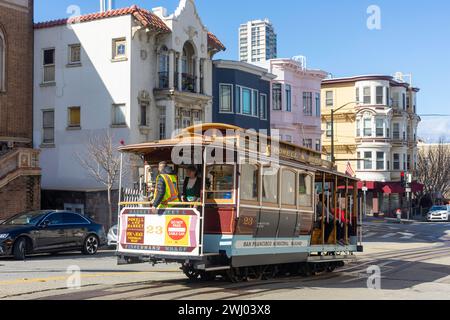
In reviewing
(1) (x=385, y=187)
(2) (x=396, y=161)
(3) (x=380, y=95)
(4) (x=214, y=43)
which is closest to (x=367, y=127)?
(3) (x=380, y=95)

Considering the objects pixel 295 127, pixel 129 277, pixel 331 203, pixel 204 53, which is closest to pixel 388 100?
pixel 295 127

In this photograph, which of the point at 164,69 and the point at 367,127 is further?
the point at 367,127

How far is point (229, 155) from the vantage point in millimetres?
12406

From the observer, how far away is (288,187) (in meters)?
14.2

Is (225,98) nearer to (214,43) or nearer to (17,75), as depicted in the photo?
(214,43)

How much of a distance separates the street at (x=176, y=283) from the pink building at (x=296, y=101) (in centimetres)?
2347

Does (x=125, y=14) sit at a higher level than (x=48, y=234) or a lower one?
higher

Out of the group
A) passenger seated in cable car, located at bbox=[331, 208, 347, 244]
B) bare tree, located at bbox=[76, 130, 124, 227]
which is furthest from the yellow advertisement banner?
bare tree, located at bbox=[76, 130, 124, 227]

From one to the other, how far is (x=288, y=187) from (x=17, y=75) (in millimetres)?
19791

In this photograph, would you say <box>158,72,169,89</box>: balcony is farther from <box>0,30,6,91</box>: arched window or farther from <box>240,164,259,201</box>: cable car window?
<box>240,164,259,201</box>: cable car window

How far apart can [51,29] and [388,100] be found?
128ft

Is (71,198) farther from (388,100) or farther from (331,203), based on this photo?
(388,100)

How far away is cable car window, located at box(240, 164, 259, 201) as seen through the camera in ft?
41.2

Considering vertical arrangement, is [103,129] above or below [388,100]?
below
